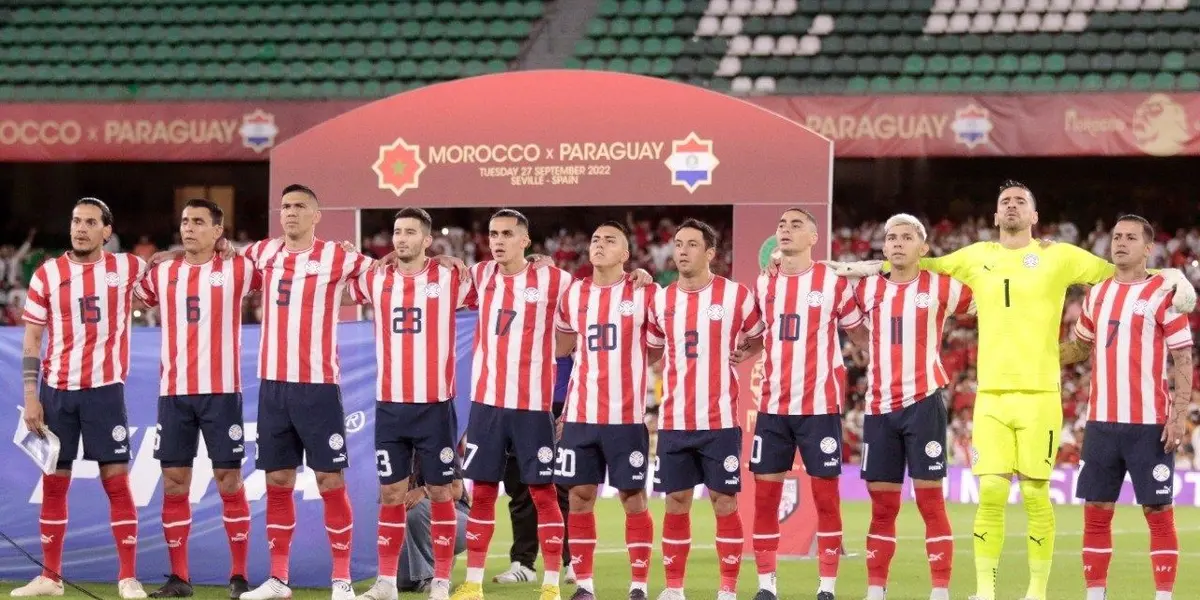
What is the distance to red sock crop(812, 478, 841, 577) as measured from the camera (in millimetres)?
8711

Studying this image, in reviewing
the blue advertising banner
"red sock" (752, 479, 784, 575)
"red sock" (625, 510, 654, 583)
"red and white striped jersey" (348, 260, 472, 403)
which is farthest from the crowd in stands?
"red sock" (625, 510, 654, 583)

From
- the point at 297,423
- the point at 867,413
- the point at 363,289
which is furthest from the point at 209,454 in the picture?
the point at 867,413

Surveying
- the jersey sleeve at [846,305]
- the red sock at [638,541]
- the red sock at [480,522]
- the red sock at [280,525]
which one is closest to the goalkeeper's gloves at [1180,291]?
the jersey sleeve at [846,305]

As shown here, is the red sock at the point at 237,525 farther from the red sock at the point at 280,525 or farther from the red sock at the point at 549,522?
the red sock at the point at 549,522

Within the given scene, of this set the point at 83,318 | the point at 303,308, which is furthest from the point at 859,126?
the point at 83,318

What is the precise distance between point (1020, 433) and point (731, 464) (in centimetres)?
143

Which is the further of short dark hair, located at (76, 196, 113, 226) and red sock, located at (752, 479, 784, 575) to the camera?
short dark hair, located at (76, 196, 113, 226)

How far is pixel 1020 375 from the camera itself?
8.43m

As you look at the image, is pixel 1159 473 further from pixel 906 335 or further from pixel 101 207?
pixel 101 207

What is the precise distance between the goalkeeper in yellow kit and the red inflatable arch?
242 centimetres

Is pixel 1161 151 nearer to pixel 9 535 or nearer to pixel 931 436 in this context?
pixel 931 436

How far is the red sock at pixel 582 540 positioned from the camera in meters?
8.66

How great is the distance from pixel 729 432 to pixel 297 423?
7.16 ft

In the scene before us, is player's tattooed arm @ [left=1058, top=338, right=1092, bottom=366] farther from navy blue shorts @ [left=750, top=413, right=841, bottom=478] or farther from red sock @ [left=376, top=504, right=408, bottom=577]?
red sock @ [left=376, top=504, right=408, bottom=577]
